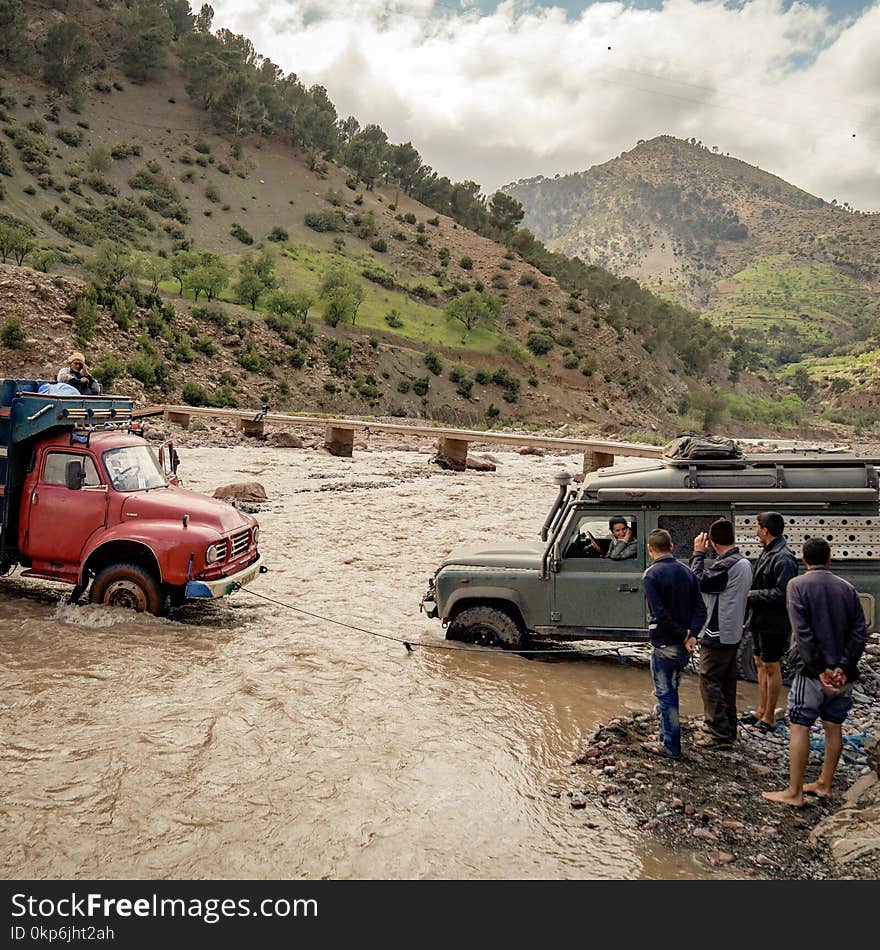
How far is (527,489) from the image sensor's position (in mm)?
25531

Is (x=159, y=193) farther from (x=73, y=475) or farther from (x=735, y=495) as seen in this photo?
(x=735, y=495)

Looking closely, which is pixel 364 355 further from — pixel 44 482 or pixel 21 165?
pixel 44 482

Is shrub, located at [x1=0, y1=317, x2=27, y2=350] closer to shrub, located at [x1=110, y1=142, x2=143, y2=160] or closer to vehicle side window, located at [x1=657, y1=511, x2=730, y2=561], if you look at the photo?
vehicle side window, located at [x1=657, y1=511, x2=730, y2=561]

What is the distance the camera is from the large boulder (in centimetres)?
1967

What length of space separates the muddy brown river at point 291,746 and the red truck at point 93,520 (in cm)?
56

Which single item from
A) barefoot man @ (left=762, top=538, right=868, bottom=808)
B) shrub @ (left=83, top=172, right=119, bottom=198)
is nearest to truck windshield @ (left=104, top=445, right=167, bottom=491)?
barefoot man @ (left=762, top=538, right=868, bottom=808)

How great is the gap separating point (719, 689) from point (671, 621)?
3.00ft

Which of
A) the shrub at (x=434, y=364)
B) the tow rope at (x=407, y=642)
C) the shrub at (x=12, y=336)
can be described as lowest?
the tow rope at (x=407, y=642)

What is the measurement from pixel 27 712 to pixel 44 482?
348cm

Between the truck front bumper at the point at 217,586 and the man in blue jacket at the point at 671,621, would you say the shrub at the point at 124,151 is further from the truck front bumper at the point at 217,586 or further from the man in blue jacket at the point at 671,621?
the man in blue jacket at the point at 671,621

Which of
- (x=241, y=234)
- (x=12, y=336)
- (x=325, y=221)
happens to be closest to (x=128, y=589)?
(x=12, y=336)

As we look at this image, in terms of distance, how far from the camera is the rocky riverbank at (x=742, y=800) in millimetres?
4848

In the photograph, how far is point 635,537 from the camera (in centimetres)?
820

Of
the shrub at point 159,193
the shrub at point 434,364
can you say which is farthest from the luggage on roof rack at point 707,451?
the shrub at point 159,193
